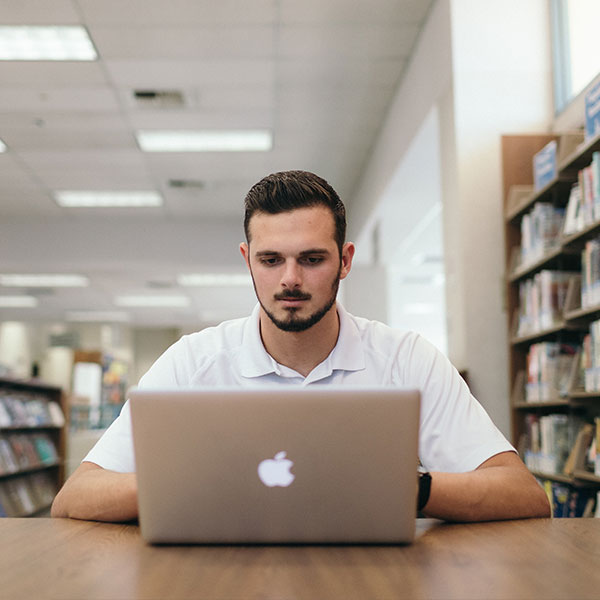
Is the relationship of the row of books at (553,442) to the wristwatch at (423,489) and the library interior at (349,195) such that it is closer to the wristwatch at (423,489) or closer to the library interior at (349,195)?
the library interior at (349,195)

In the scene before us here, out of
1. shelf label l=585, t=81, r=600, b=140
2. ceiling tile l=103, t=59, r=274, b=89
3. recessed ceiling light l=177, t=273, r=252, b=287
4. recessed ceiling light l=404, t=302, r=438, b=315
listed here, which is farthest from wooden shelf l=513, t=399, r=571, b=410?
recessed ceiling light l=404, t=302, r=438, b=315

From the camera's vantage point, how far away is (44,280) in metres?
→ 11.0

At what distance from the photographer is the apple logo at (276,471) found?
956 mm

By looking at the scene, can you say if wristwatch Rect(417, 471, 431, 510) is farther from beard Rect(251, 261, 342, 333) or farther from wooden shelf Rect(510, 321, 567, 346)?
wooden shelf Rect(510, 321, 567, 346)

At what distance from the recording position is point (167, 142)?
615 cm

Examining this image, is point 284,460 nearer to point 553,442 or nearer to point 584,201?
point 584,201

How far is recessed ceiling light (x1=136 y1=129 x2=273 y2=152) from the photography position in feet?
19.6

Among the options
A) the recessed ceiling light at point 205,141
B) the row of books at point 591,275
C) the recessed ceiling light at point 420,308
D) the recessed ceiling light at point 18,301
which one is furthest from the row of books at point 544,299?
the recessed ceiling light at point 18,301

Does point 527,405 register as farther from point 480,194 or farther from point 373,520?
point 373,520

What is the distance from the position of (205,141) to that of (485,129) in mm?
2907

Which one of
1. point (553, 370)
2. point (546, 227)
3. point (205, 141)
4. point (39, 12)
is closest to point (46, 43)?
point (39, 12)

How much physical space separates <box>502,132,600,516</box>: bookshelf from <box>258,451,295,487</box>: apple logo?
2.12 metres

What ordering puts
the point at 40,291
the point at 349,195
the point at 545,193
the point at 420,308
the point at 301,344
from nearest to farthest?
the point at 301,344 < the point at 545,193 < the point at 349,195 < the point at 40,291 < the point at 420,308

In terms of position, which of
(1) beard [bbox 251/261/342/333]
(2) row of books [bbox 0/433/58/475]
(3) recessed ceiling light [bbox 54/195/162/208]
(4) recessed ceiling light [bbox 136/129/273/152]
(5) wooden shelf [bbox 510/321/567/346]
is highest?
(4) recessed ceiling light [bbox 136/129/273/152]
